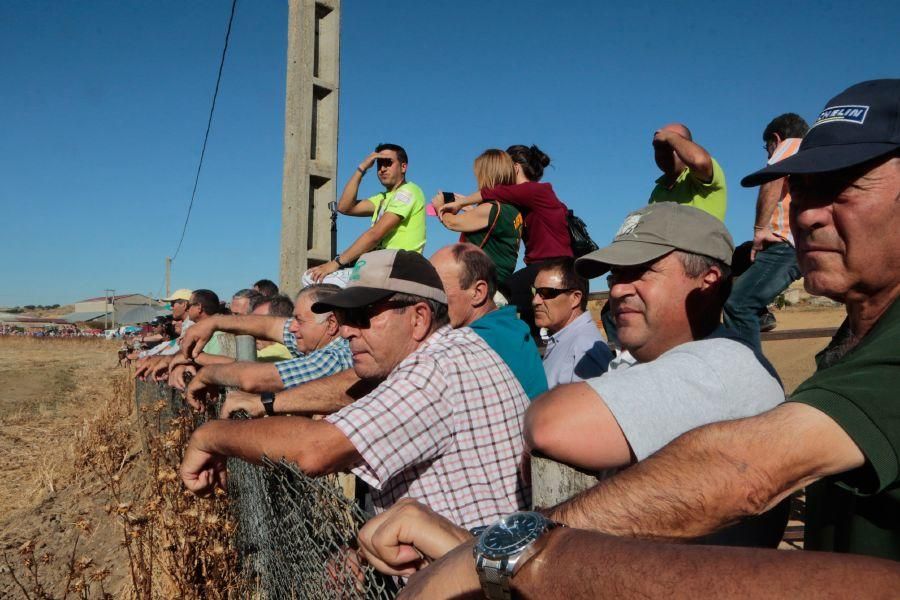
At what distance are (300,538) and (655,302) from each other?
136cm

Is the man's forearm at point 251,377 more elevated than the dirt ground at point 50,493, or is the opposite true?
the man's forearm at point 251,377

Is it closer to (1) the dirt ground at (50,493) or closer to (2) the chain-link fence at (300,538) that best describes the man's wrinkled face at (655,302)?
(2) the chain-link fence at (300,538)

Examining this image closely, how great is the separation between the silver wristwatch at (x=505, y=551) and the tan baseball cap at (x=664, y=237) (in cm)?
122

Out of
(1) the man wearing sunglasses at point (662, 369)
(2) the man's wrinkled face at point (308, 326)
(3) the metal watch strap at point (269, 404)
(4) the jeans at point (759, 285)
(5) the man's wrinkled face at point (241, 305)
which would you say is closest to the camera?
(1) the man wearing sunglasses at point (662, 369)

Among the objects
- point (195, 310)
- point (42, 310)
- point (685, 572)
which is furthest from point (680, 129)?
point (42, 310)

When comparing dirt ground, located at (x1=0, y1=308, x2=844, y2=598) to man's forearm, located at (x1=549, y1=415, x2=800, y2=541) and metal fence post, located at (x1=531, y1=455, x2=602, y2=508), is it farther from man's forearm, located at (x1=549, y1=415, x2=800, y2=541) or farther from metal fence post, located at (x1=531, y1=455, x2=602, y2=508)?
man's forearm, located at (x1=549, y1=415, x2=800, y2=541)

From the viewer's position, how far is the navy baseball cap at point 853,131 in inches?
54.2

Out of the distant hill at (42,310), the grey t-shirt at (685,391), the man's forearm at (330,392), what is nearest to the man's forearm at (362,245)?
the man's forearm at (330,392)

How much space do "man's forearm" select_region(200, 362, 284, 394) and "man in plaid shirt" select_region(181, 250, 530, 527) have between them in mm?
931

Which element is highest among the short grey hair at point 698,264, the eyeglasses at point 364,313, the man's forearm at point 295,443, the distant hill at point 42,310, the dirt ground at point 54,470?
the short grey hair at point 698,264

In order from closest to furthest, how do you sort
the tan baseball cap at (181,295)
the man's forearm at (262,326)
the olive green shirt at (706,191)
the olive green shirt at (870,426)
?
the olive green shirt at (870,426) < the olive green shirt at (706,191) < the man's forearm at (262,326) < the tan baseball cap at (181,295)

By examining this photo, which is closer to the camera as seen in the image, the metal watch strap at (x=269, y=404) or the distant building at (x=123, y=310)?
the metal watch strap at (x=269, y=404)

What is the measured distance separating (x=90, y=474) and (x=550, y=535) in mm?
8287

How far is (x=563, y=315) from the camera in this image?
426 cm
